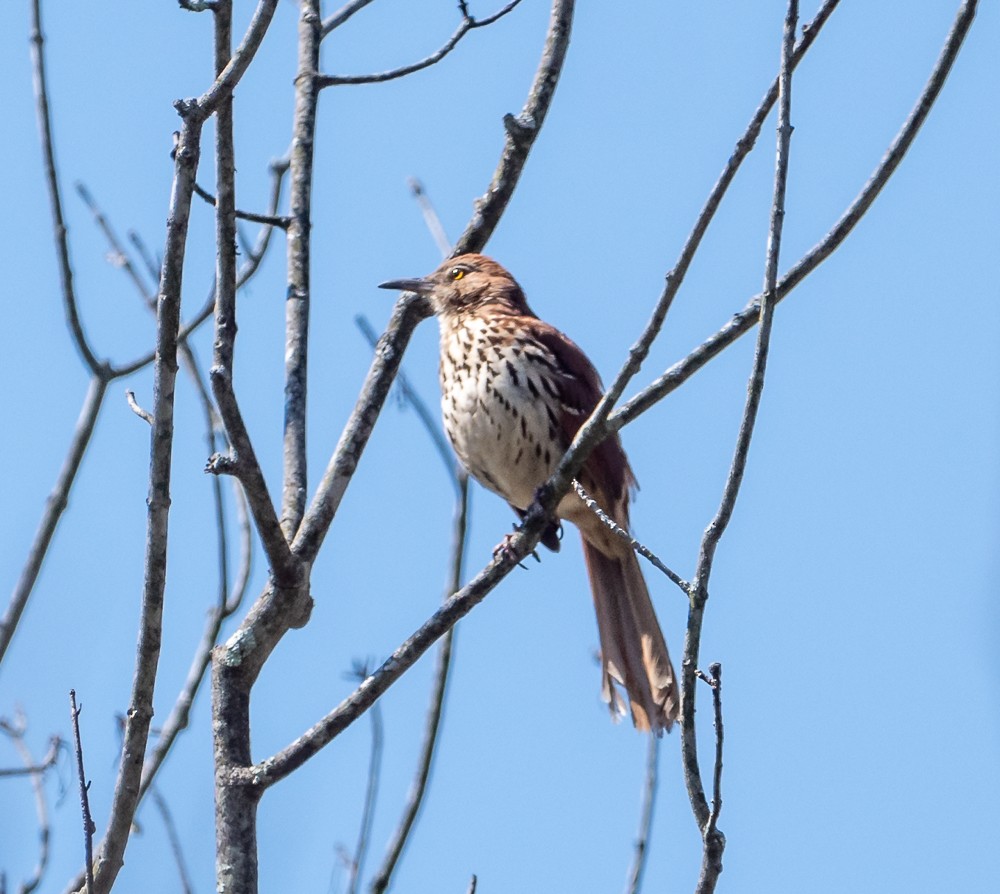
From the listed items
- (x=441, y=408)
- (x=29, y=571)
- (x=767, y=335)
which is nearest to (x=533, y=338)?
(x=441, y=408)

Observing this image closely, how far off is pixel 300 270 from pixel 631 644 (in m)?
1.67

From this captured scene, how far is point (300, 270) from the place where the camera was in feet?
12.0

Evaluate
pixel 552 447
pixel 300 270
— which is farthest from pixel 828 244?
pixel 552 447

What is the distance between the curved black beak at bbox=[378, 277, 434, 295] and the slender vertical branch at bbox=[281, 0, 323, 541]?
1.25 m

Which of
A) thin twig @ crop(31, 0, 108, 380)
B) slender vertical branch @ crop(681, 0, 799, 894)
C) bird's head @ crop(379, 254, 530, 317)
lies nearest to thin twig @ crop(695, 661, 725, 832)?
slender vertical branch @ crop(681, 0, 799, 894)

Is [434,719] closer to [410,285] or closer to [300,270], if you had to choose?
[300,270]

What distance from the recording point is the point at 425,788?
3.34 metres

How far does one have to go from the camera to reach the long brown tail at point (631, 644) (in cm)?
438

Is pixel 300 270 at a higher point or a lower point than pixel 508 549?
higher

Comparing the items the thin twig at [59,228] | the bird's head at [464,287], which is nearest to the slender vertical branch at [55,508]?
the thin twig at [59,228]

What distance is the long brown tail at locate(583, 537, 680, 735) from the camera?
14.4ft

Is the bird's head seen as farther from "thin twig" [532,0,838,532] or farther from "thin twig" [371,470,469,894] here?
"thin twig" [532,0,838,532]

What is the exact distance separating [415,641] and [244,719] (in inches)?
14.7

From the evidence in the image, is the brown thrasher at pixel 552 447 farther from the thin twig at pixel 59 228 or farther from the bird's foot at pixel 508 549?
the thin twig at pixel 59 228
